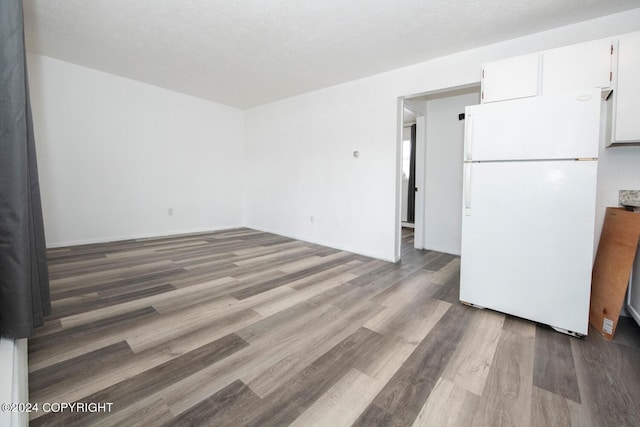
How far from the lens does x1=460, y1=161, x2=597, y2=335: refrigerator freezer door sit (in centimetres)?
192

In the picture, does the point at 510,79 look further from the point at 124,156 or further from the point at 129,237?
the point at 129,237

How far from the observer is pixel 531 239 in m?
2.09

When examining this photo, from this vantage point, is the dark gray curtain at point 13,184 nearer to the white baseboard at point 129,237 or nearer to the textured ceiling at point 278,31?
the textured ceiling at point 278,31

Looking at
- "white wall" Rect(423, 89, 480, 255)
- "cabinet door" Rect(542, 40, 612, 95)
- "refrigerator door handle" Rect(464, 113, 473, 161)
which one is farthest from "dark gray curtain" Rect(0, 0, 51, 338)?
"white wall" Rect(423, 89, 480, 255)

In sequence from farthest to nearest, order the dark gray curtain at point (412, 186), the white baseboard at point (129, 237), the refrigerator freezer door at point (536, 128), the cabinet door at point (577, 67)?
1. the dark gray curtain at point (412, 186)
2. the white baseboard at point (129, 237)
3. the cabinet door at point (577, 67)
4. the refrigerator freezer door at point (536, 128)

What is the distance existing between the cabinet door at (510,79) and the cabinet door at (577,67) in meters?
0.08

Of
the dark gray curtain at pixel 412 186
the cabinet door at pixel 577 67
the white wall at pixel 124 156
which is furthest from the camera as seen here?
the dark gray curtain at pixel 412 186

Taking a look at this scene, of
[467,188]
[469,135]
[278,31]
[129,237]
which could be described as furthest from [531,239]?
[129,237]

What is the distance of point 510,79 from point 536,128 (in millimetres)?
559

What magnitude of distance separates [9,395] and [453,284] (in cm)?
323

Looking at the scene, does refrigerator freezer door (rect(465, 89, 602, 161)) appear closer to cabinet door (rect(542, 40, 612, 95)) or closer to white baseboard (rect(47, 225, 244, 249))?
cabinet door (rect(542, 40, 612, 95))

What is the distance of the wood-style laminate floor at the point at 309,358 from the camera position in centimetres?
127

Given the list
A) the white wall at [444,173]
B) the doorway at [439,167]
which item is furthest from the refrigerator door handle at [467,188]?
the white wall at [444,173]

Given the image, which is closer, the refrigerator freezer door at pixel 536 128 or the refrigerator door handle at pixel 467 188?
the refrigerator freezer door at pixel 536 128
